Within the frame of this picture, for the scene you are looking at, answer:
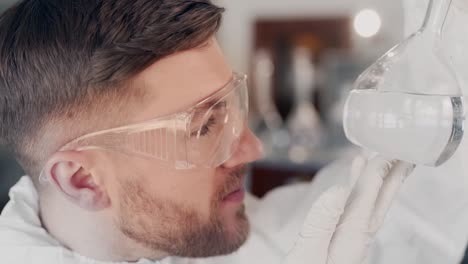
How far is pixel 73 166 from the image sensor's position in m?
1.03

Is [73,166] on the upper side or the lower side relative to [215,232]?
upper

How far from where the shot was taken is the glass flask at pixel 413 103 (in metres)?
0.81

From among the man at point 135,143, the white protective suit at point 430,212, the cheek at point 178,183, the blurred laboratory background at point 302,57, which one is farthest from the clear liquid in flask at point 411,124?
the blurred laboratory background at point 302,57

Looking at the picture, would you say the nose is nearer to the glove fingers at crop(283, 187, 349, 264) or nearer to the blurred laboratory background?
the glove fingers at crop(283, 187, 349, 264)

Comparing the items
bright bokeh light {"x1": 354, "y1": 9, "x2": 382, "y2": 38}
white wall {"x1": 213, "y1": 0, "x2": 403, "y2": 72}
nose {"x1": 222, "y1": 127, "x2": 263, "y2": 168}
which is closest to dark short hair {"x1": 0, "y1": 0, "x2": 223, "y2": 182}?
nose {"x1": 222, "y1": 127, "x2": 263, "y2": 168}

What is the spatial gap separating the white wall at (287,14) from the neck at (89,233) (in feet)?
7.06

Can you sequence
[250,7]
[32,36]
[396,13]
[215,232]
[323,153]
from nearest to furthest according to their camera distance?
[32,36]
[215,232]
[323,153]
[396,13]
[250,7]

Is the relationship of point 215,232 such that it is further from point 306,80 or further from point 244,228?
point 306,80

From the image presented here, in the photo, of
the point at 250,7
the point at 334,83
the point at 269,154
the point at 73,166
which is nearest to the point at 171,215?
the point at 73,166

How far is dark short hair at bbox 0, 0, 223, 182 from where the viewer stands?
97cm

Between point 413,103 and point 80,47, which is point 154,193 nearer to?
point 80,47

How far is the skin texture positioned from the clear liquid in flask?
30 centimetres

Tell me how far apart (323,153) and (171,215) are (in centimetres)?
178

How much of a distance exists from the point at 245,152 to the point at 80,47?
370 millimetres
